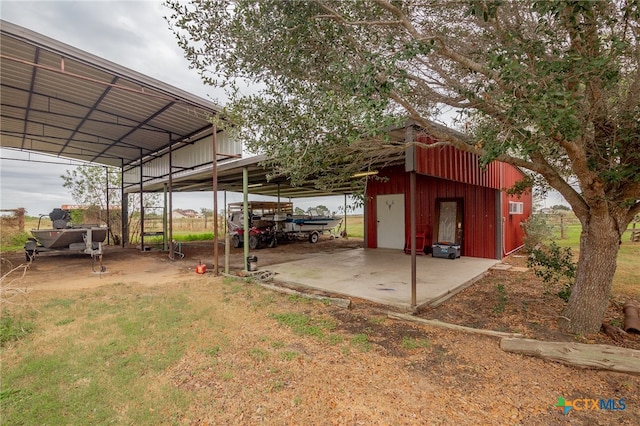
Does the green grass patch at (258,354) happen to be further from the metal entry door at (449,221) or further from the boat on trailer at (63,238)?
the boat on trailer at (63,238)

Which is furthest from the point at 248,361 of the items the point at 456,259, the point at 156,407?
the point at 456,259

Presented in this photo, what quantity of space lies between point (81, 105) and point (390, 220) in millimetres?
9833

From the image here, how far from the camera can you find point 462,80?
4703 mm

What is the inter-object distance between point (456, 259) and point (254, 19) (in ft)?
25.8

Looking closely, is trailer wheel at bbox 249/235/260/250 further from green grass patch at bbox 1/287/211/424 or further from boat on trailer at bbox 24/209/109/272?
green grass patch at bbox 1/287/211/424

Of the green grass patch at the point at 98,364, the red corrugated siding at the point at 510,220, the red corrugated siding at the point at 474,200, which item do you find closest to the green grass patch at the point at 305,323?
the green grass patch at the point at 98,364

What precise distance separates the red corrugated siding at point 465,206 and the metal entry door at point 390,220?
0.80 feet

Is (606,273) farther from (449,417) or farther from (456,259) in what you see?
(456,259)

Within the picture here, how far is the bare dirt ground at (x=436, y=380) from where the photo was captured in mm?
2197

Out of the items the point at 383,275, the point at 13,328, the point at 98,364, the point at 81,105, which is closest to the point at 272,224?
the point at 383,275

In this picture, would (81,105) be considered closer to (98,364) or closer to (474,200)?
(98,364)

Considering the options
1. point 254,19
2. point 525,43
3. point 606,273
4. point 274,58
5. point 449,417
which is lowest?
point 449,417

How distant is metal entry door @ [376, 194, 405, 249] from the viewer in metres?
10.4

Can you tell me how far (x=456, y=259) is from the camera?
28.4 ft
